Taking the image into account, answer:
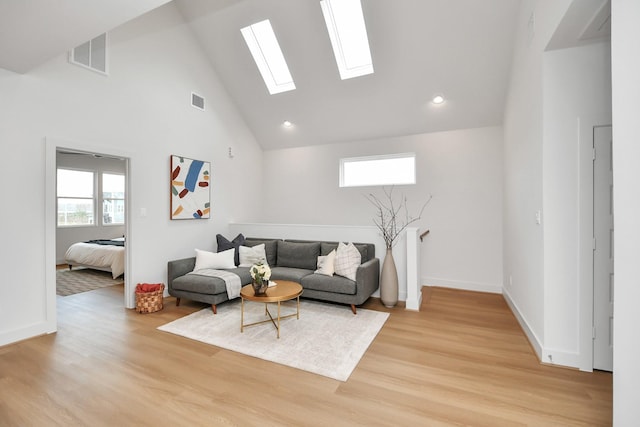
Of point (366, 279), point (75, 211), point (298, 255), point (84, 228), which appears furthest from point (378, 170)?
point (75, 211)

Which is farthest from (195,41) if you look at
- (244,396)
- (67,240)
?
(67,240)

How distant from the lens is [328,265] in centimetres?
400

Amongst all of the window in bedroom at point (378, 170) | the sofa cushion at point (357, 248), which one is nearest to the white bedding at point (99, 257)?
the sofa cushion at point (357, 248)

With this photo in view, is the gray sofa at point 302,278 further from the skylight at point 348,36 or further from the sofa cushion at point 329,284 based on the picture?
the skylight at point 348,36

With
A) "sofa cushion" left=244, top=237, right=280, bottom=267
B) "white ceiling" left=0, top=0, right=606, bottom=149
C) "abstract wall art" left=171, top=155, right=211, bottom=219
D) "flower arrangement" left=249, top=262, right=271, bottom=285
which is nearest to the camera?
"flower arrangement" left=249, top=262, right=271, bottom=285

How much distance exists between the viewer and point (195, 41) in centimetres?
477

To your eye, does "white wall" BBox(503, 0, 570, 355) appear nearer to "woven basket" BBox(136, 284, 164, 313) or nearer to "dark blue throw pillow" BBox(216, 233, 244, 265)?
"dark blue throw pillow" BBox(216, 233, 244, 265)

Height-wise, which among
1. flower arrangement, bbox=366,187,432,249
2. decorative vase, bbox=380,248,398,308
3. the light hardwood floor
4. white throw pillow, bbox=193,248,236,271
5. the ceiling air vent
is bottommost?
the light hardwood floor

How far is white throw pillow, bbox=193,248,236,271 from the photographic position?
424 centimetres

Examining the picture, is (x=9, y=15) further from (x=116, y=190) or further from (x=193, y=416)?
(x=116, y=190)

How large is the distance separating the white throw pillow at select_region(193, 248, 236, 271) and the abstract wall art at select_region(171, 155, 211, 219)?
0.74 m

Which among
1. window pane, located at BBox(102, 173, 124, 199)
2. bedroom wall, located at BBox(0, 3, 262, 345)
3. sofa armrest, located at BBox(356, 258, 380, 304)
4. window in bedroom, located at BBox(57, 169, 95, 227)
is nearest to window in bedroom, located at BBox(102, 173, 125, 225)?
window pane, located at BBox(102, 173, 124, 199)

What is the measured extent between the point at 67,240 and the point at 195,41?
563 cm

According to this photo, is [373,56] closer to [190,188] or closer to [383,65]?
[383,65]
